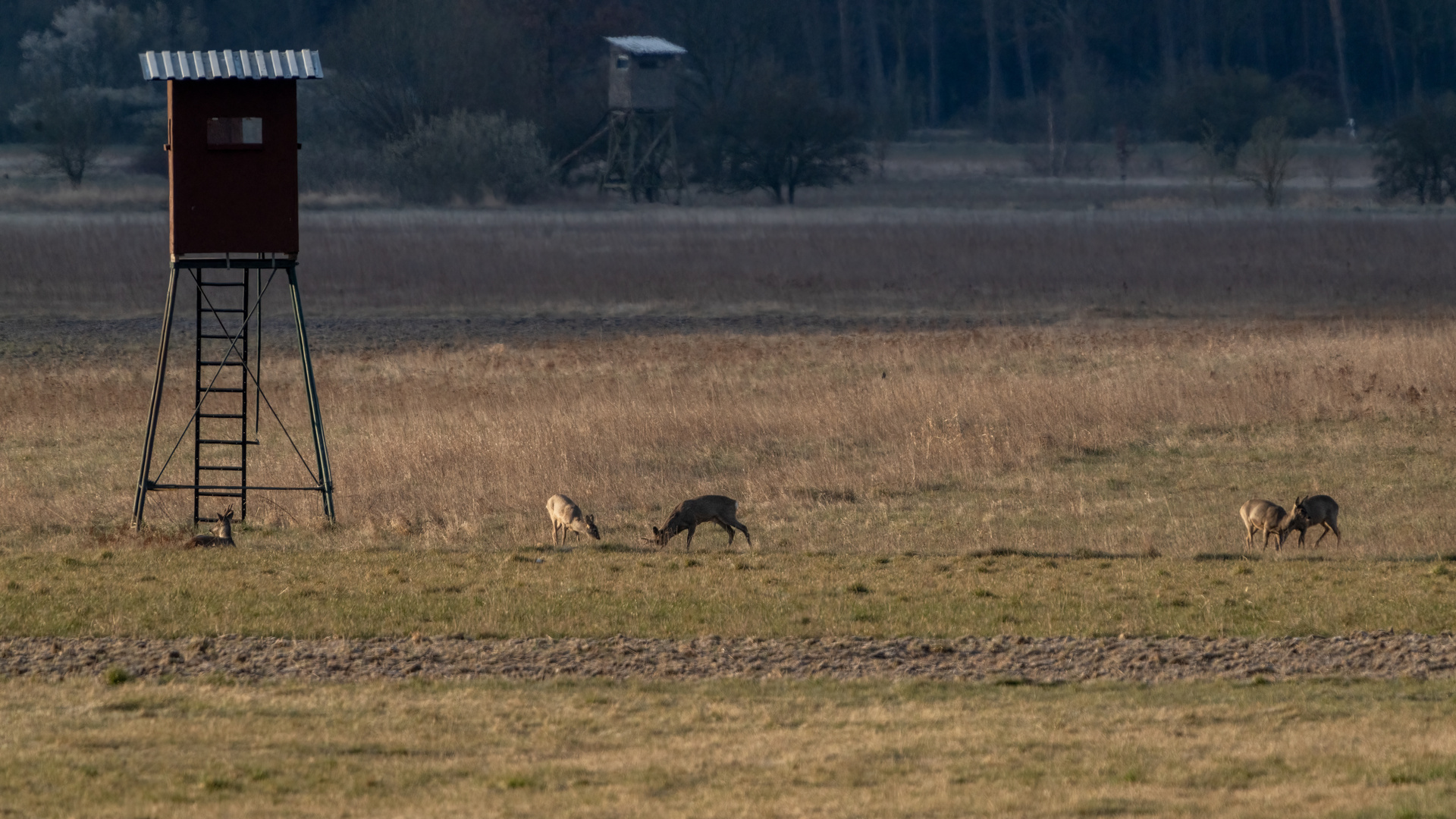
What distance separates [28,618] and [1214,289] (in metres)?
33.5

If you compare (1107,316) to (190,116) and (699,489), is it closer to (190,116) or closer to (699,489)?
(699,489)

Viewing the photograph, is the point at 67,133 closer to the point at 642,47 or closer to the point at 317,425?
the point at 642,47

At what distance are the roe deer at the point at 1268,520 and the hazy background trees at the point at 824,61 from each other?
6551cm

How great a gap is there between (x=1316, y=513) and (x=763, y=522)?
550 centimetres

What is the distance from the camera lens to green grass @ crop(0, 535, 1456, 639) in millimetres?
11961

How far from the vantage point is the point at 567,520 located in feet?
52.4

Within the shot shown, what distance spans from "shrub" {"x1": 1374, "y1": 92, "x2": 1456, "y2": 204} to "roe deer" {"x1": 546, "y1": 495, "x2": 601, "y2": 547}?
5985cm

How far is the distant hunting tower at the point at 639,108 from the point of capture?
75.1 metres

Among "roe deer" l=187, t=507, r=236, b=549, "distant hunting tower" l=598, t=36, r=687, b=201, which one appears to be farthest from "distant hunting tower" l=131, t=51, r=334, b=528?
"distant hunting tower" l=598, t=36, r=687, b=201

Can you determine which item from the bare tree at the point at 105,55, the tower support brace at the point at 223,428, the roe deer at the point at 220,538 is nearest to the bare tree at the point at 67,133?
the bare tree at the point at 105,55

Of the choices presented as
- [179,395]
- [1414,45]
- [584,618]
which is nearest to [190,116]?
[584,618]

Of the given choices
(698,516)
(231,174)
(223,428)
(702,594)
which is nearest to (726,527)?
(698,516)

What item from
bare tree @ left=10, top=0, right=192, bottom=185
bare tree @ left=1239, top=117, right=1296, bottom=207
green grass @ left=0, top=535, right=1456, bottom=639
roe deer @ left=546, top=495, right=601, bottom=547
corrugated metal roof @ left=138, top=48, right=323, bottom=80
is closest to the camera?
green grass @ left=0, top=535, right=1456, bottom=639

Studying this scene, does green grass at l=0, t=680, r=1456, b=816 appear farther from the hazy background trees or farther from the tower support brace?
the hazy background trees
